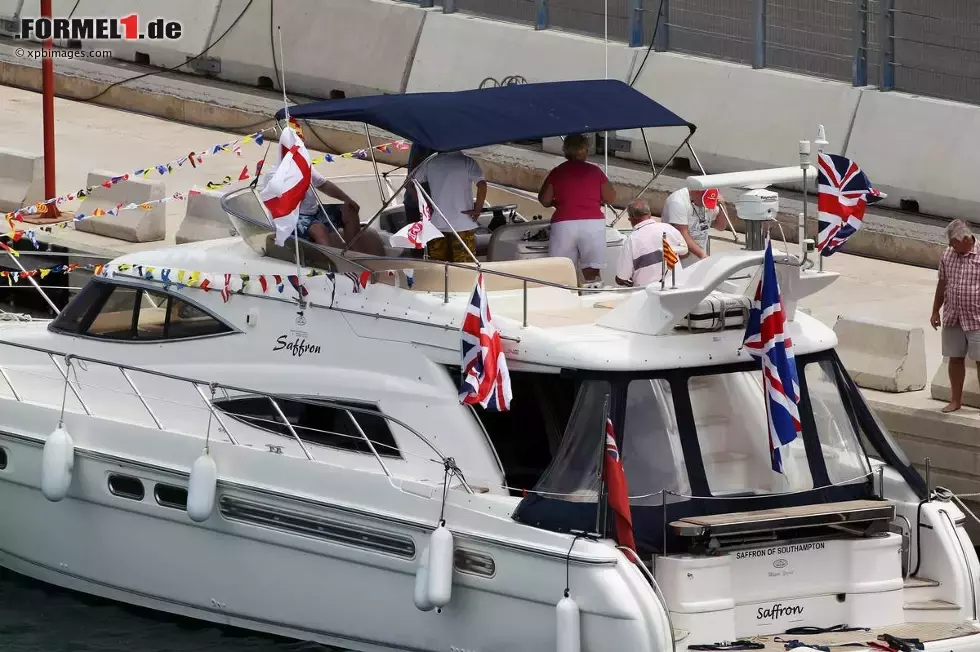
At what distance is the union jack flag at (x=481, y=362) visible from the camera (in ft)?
32.4

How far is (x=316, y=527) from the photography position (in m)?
10.8

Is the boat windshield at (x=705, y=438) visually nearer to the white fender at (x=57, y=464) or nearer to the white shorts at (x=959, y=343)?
the white shorts at (x=959, y=343)

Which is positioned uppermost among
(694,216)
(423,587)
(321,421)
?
(694,216)

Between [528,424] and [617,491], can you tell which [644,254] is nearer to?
[528,424]

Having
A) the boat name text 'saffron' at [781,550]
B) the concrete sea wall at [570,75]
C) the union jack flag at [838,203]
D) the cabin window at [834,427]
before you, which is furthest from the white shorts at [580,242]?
the concrete sea wall at [570,75]

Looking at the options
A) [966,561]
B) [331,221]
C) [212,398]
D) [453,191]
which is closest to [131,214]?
[331,221]

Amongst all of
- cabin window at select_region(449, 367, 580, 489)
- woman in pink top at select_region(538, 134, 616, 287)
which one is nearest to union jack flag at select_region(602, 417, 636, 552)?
cabin window at select_region(449, 367, 580, 489)

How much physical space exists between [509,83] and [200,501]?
12.0 feet

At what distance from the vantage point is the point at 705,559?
988 cm

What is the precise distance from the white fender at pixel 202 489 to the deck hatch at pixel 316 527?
173mm

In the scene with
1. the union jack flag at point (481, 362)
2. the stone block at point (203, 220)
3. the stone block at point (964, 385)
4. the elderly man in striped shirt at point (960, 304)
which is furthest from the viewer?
the stone block at point (203, 220)

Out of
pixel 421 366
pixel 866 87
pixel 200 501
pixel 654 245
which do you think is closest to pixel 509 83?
pixel 654 245

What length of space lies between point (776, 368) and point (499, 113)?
2.55 metres

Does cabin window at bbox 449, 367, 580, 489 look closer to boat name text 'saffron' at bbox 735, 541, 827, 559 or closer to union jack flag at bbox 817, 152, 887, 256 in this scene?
boat name text 'saffron' at bbox 735, 541, 827, 559
